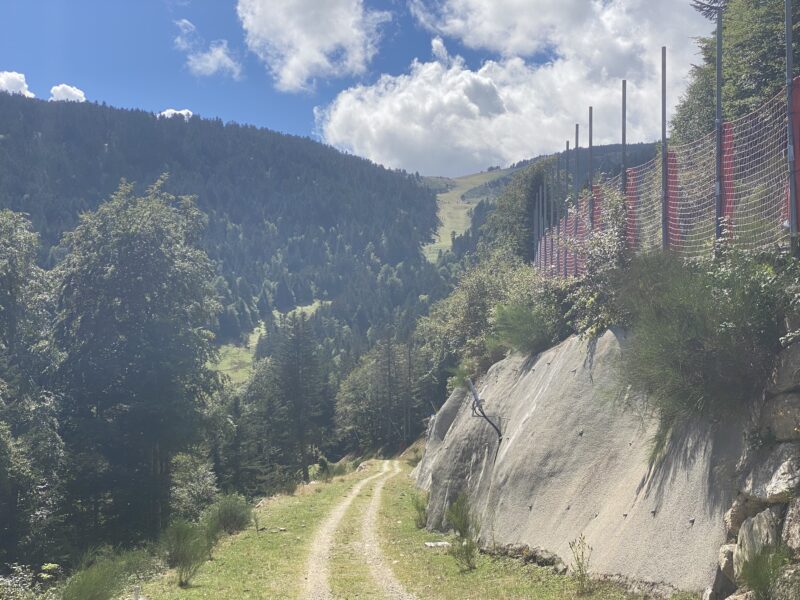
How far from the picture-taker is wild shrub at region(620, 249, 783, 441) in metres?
7.92

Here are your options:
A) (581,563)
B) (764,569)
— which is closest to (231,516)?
(581,563)

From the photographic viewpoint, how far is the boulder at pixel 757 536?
644cm

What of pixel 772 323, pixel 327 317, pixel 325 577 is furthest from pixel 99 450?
pixel 327 317

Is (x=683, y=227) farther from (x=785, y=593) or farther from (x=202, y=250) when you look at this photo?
(x=202, y=250)

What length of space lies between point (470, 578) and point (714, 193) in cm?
779

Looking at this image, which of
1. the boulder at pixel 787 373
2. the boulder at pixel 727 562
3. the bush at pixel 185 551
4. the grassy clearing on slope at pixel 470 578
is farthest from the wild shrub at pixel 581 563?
the bush at pixel 185 551

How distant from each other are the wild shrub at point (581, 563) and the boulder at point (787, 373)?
3.46 metres

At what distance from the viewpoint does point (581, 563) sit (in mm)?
8898

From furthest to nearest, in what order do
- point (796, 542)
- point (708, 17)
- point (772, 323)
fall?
point (708, 17) → point (772, 323) → point (796, 542)

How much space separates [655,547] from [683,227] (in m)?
6.06

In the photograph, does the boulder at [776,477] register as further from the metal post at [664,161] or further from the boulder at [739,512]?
the metal post at [664,161]

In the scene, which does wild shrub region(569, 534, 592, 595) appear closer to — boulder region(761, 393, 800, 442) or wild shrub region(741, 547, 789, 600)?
wild shrub region(741, 547, 789, 600)

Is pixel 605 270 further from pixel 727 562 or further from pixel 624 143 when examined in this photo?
pixel 727 562

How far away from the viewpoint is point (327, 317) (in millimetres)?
173375
